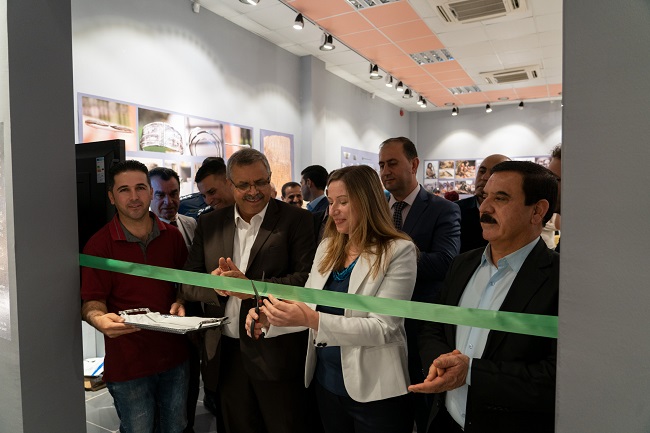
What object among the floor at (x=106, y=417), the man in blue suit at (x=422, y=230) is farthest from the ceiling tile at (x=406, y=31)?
the floor at (x=106, y=417)

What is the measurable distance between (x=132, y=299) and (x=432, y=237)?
62.2 inches

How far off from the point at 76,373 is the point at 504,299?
1.61 metres

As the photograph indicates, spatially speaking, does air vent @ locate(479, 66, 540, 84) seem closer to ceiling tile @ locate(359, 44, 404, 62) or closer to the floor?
ceiling tile @ locate(359, 44, 404, 62)

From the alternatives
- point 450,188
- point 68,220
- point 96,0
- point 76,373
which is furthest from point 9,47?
point 450,188

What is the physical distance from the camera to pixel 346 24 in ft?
20.6

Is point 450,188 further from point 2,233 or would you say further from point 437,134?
point 2,233

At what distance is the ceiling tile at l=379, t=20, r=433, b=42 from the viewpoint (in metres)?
6.39

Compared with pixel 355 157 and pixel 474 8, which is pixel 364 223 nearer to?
pixel 474 8

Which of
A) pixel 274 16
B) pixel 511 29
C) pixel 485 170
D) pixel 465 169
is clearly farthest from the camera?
pixel 465 169

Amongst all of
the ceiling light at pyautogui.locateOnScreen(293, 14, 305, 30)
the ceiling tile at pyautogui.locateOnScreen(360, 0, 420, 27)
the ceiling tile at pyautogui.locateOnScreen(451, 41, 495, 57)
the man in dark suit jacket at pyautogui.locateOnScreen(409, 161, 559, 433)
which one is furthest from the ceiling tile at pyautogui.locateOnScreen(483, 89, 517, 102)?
the man in dark suit jacket at pyautogui.locateOnScreen(409, 161, 559, 433)

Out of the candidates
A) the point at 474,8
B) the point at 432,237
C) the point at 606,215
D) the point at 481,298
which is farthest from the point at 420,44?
the point at 606,215

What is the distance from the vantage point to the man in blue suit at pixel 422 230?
234 centimetres

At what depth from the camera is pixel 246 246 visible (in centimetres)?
202

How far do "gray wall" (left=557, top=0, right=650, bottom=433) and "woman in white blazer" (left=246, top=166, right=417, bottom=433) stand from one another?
0.80 meters
